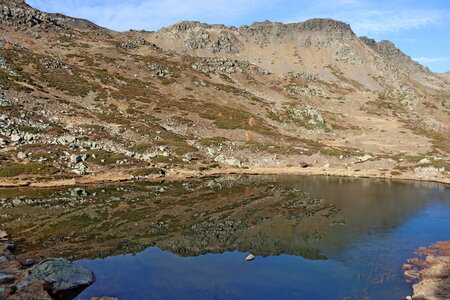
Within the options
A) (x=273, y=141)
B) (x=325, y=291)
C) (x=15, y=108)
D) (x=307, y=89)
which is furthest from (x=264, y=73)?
(x=325, y=291)

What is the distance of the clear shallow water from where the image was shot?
20.5 meters

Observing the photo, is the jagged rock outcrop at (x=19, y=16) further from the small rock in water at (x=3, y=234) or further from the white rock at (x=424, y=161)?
the white rock at (x=424, y=161)

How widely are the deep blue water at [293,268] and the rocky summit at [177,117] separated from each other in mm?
29530

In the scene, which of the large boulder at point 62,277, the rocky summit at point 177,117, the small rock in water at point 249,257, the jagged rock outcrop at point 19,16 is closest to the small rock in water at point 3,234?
the large boulder at point 62,277

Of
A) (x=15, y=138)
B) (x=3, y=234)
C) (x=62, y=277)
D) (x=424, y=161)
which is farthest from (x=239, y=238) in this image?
(x=424, y=161)

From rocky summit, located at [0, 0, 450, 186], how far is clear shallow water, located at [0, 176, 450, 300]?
12.8 metres

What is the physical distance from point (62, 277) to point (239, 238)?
48.9 ft

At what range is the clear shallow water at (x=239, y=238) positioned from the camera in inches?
808

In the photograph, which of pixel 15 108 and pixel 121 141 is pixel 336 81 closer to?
pixel 121 141

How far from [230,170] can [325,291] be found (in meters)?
42.2

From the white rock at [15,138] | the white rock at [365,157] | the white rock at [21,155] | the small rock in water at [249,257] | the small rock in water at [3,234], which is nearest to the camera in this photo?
the small rock in water at [249,257]

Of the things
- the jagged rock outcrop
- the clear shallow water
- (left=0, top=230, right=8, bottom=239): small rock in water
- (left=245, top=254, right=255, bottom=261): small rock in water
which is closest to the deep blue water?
the clear shallow water

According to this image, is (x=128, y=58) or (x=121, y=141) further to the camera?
(x=128, y=58)

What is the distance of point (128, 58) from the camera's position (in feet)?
412
